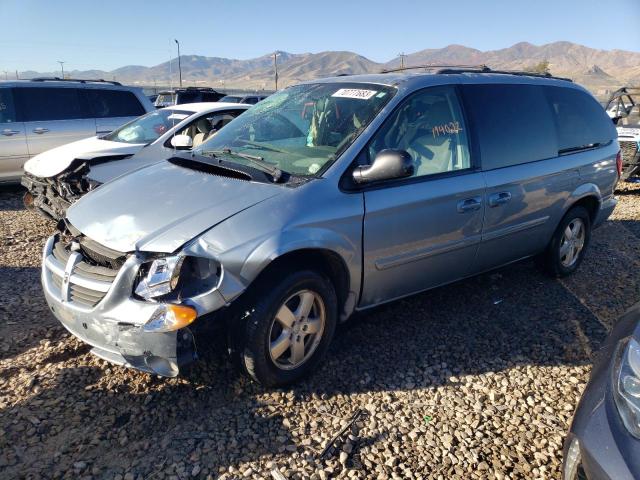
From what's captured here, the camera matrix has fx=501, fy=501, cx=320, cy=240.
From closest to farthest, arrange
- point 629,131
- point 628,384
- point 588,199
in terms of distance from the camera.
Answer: point 628,384 < point 588,199 < point 629,131

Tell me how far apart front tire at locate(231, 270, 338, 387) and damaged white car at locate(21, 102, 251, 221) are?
8.62 ft

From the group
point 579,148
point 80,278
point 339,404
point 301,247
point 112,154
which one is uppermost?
point 579,148

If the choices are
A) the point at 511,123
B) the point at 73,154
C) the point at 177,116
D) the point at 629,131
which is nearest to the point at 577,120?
the point at 511,123

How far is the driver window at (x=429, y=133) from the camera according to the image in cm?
337

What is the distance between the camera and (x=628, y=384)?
194 centimetres

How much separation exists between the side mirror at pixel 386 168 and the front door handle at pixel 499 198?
1.06 meters

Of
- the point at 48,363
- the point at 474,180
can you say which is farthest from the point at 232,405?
the point at 474,180

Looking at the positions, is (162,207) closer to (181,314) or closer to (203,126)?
(181,314)

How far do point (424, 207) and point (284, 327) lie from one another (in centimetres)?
125

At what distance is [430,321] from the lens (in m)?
4.04

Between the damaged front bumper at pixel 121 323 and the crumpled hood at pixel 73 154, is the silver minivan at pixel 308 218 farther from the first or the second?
the crumpled hood at pixel 73 154

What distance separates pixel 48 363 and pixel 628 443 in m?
3.22

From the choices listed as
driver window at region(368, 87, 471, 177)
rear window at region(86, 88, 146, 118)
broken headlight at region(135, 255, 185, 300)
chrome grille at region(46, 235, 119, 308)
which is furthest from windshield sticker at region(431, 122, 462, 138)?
rear window at region(86, 88, 146, 118)

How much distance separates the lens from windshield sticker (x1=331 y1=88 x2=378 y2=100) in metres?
3.52
